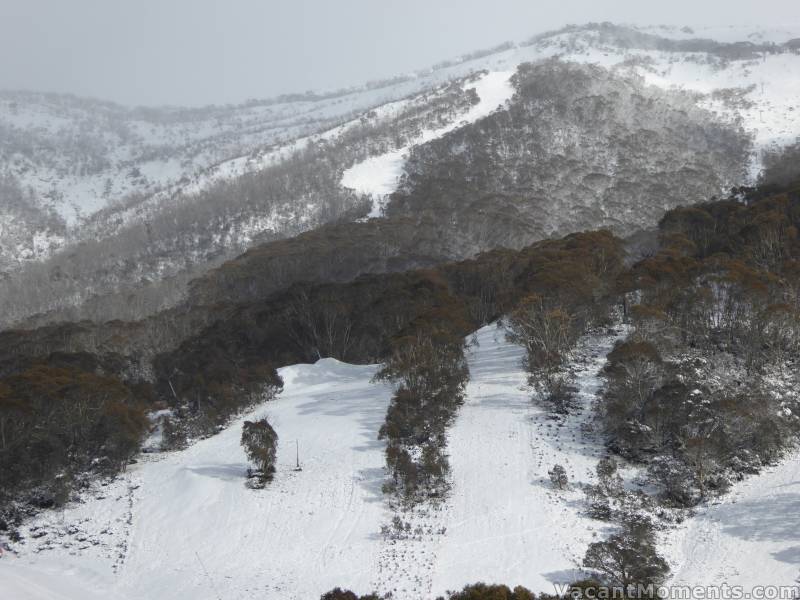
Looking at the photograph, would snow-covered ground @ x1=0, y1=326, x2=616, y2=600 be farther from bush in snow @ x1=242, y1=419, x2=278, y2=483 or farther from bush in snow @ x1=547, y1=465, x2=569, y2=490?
bush in snow @ x1=242, y1=419, x2=278, y2=483

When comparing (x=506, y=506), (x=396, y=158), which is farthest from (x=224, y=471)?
(x=396, y=158)

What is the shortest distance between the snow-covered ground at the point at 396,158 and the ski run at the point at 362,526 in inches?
3096

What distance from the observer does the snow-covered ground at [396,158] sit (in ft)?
386

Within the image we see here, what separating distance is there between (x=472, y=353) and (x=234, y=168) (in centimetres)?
16936

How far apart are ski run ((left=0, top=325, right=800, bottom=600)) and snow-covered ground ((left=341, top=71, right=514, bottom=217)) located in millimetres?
78634

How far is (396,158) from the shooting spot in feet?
422

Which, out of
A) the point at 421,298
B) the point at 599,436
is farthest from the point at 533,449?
the point at 421,298

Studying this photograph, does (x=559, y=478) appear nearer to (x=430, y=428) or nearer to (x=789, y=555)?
(x=430, y=428)

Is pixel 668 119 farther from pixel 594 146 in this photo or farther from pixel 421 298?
pixel 421 298

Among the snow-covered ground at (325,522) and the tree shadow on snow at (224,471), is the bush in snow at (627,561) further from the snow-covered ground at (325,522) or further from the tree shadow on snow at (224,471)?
the tree shadow on snow at (224,471)

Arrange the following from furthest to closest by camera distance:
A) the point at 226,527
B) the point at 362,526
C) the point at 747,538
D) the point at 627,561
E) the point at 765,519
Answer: the point at 226,527
the point at 362,526
the point at 765,519
the point at 747,538
the point at 627,561

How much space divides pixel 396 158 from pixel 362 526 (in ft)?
373

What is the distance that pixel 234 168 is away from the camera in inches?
7520

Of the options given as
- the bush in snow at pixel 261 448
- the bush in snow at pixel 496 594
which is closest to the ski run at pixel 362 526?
the bush in snow at pixel 261 448
